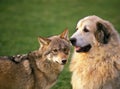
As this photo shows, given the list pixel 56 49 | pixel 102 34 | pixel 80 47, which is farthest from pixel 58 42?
pixel 102 34

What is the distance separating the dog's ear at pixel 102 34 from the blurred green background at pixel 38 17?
7.48 metres

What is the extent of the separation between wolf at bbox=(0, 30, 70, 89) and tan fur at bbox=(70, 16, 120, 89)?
1.44ft

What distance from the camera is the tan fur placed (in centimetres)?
996

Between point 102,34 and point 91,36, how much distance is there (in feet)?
0.75

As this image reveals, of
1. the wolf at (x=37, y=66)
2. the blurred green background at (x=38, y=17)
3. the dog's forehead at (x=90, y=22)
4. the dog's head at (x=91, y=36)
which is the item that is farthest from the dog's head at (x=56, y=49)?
the blurred green background at (x=38, y=17)

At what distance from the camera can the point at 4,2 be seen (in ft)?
101

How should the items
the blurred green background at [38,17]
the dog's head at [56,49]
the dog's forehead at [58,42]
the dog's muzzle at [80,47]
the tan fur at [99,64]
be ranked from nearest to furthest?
the tan fur at [99,64] → the dog's muzzle at [80,47] → the dog's head at [56,49] → the dog's forehead at [58,42] → the blurred green background at [38,17]

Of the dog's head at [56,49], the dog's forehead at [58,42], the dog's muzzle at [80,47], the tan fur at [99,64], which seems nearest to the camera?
the tan fur at [99,64]

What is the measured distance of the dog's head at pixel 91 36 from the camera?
395 inches

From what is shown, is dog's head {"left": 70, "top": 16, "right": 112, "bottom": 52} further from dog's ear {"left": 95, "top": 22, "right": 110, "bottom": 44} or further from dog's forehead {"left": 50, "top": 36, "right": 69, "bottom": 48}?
dog's forehead {"left": 50, "top": 36, "right": 69, "bottom": 48}

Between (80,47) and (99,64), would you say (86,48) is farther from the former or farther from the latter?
(99,64)

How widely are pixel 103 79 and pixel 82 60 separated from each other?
24.5 inches

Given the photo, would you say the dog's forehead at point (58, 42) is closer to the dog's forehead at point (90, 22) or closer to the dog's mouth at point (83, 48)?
the dog's mouth at point (83, 48)

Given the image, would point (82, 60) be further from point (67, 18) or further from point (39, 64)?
point (67, 18)
